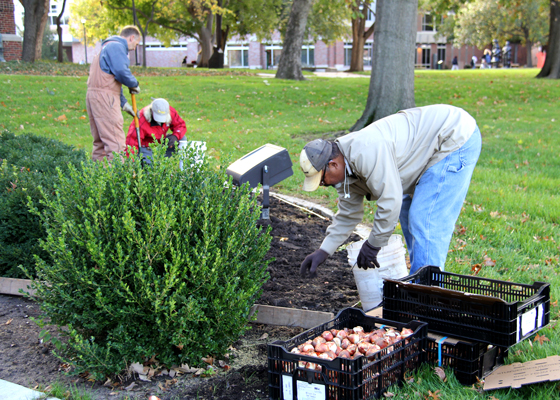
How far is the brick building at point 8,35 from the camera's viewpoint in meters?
25.1

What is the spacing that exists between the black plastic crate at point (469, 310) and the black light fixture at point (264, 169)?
8.06ft

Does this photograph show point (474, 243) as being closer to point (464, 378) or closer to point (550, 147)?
point (464, 378)

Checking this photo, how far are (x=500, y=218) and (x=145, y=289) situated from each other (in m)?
4.61

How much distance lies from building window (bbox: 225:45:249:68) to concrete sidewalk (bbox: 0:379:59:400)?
196ft

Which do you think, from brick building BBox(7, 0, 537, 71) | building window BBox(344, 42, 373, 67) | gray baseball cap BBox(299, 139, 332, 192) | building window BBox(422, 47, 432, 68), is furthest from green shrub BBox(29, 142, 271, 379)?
building window BBox(422, 47, 432, 68)

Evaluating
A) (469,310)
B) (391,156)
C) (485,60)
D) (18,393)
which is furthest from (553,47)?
(485,60)

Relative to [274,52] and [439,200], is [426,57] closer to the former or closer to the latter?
[274,52]

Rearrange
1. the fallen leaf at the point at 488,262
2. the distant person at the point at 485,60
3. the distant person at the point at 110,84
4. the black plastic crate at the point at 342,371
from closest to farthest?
the black plastic crate at the point at 342,371
the fallen leaf at the point at 488,262
the distant person at the point at 110,84
the distant person at the point at 485,60

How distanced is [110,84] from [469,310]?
20.3ft

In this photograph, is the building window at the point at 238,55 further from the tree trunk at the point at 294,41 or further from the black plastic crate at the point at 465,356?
the black plastic crate at the point at 465,356

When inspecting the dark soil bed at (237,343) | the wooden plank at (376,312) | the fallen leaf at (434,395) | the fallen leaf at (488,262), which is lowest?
the dark soil bed at (237,343)

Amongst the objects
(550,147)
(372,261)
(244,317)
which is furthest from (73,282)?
(550,147)

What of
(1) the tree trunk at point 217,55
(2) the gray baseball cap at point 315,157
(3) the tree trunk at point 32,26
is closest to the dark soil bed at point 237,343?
(2) the gray baseball cap at point 315,157

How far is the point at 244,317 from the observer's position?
3115mm
